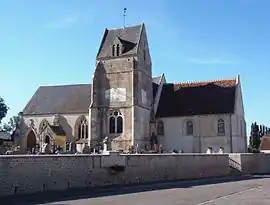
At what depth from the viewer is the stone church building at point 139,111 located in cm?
4997

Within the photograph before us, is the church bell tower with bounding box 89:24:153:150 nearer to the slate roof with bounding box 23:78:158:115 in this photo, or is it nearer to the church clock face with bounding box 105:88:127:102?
the church clock face with bounding box 105:88:127:102

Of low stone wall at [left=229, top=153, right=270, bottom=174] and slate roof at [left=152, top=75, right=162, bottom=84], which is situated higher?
slate roof at [left=152, top=75, right=162, bottom=84]

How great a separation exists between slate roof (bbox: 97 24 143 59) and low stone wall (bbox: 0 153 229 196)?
19.7m

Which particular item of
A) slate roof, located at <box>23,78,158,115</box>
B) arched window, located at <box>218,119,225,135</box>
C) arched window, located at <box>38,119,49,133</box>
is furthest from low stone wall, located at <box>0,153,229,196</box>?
arched window, located at <box>38,119,49,133</box>

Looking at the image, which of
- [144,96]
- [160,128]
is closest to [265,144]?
[160,128]

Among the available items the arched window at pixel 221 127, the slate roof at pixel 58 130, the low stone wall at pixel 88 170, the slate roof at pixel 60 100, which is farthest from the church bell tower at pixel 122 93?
the low stone wall at pixel 88 170

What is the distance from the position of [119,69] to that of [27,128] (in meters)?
16.6

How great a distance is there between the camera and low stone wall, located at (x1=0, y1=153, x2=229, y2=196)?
20188mm

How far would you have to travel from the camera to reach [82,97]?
2297 inches

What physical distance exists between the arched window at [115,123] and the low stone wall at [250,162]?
14181 millimetres

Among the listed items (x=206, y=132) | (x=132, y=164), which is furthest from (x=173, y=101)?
(x=132, y=164)

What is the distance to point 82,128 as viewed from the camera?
55.6 m

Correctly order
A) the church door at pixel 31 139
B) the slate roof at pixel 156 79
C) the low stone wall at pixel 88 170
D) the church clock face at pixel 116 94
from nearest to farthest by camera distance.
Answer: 1. the low stone wall at pixel 88 170
2. the church clock face at pixel 116 94
3. the church door at pixel 31 139
4. the slate roof at pixel 156 79

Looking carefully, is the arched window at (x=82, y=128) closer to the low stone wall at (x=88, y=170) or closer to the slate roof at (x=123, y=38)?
the slate roof at (x=123, y=38)
